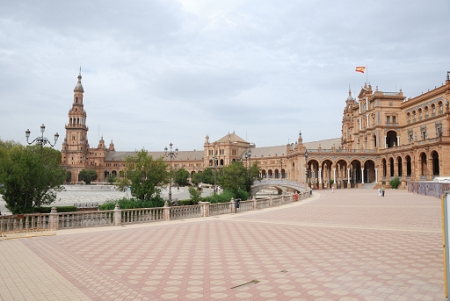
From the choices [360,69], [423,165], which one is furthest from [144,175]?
[360,69]

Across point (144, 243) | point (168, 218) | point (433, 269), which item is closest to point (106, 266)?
point (144, 243)

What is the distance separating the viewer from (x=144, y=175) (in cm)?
2497

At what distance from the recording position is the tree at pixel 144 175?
81.2 ft

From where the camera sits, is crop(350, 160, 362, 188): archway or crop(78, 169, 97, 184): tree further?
crop(78, 169, 97, 184): tree

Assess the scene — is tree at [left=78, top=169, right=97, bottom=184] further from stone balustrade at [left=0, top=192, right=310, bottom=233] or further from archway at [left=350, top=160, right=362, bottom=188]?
stone balustrade at [left=0, top=192, right=310, bottom=233]

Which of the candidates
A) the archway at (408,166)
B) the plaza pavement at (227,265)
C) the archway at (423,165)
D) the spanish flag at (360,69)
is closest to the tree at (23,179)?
the plaza pavement at (227,265)

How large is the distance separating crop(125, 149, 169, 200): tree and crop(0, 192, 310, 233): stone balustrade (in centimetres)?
330

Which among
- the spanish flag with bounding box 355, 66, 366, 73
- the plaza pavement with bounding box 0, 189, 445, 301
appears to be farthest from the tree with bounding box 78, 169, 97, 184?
the plaza pavement with bounding box 0, 189, 445, 301

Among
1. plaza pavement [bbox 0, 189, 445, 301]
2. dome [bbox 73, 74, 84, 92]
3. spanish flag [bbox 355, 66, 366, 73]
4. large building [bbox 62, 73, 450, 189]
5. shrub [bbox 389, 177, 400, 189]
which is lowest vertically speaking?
plaza pavement [bbox 0, 189, 445, 301]

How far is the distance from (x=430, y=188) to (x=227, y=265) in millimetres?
38132

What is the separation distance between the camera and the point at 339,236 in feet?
48.2

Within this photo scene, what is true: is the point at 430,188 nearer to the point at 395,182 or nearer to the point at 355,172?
the point at 395,182

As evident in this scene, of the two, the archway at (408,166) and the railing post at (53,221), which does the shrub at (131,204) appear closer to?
the railing post at (53,221)

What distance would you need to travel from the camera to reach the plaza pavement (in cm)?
744
